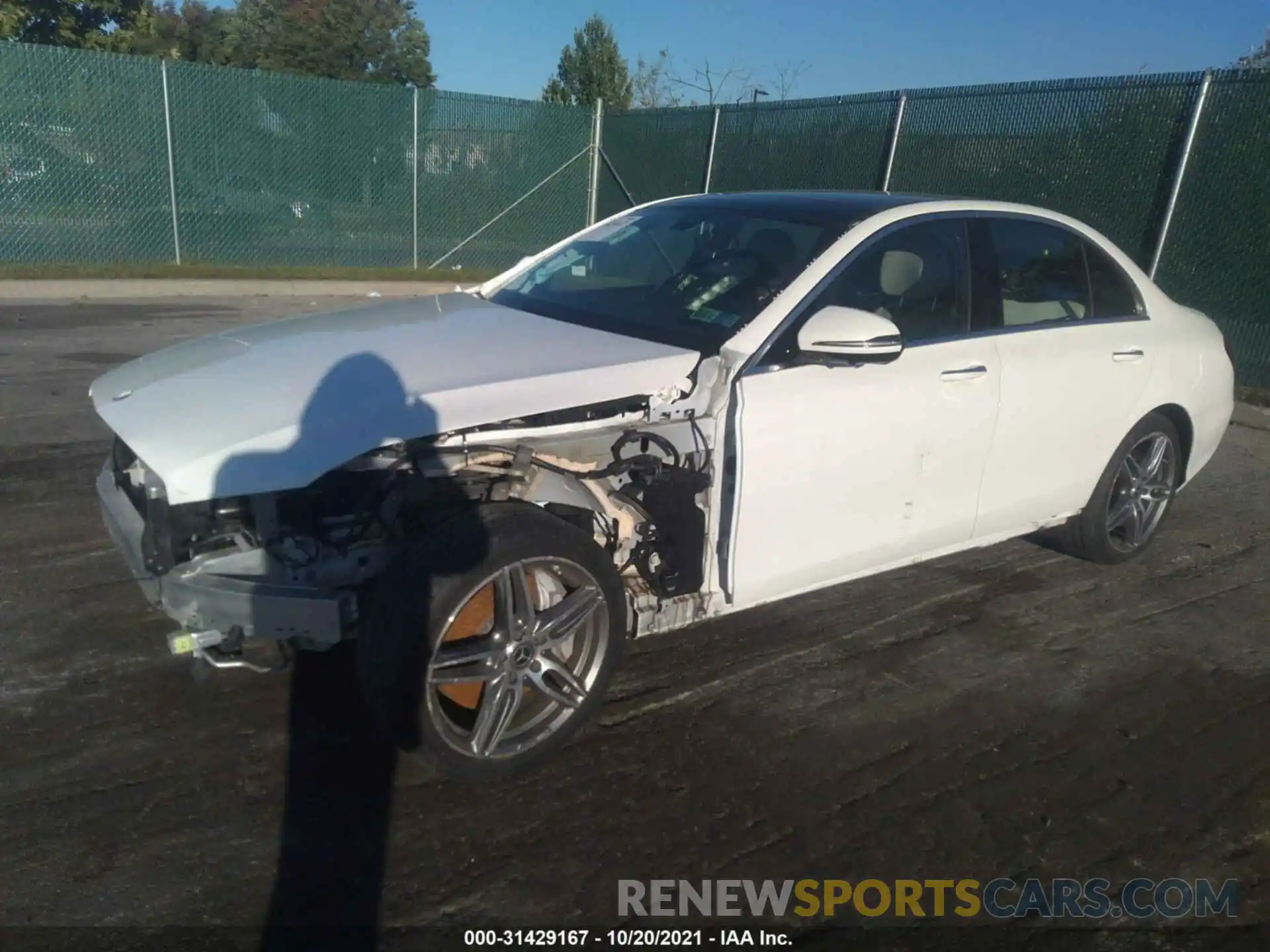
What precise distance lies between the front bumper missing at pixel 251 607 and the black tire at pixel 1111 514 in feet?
12.3

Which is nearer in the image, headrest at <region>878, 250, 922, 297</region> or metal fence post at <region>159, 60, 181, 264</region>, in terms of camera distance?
headrest at <region>878, 250, 922, 297</region>

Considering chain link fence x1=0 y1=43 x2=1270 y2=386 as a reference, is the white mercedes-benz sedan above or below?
below

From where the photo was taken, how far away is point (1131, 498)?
510 centimetres

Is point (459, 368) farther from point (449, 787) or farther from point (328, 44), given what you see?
point (328, 44)

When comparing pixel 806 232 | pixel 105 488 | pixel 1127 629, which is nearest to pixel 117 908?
pixel 105 488

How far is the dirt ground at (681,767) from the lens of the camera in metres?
2.73

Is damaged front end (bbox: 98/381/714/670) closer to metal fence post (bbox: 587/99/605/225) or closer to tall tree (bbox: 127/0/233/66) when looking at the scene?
metal fence post (bbox: 587/99/605/225)

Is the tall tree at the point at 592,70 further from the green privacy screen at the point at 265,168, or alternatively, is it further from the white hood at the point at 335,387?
the white hood at the point at 335,387

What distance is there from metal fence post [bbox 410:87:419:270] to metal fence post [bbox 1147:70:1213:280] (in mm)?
10875

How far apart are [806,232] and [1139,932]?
2664mm

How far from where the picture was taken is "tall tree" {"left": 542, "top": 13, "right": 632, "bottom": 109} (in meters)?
36.0

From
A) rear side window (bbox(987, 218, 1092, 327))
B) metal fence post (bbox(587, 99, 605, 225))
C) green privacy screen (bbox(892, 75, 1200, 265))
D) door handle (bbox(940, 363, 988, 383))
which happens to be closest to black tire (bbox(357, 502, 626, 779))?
door handle (bbox(940, 363, 988, 383))

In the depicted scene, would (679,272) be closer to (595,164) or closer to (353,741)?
(353,741)

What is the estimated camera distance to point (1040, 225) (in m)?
4.64
